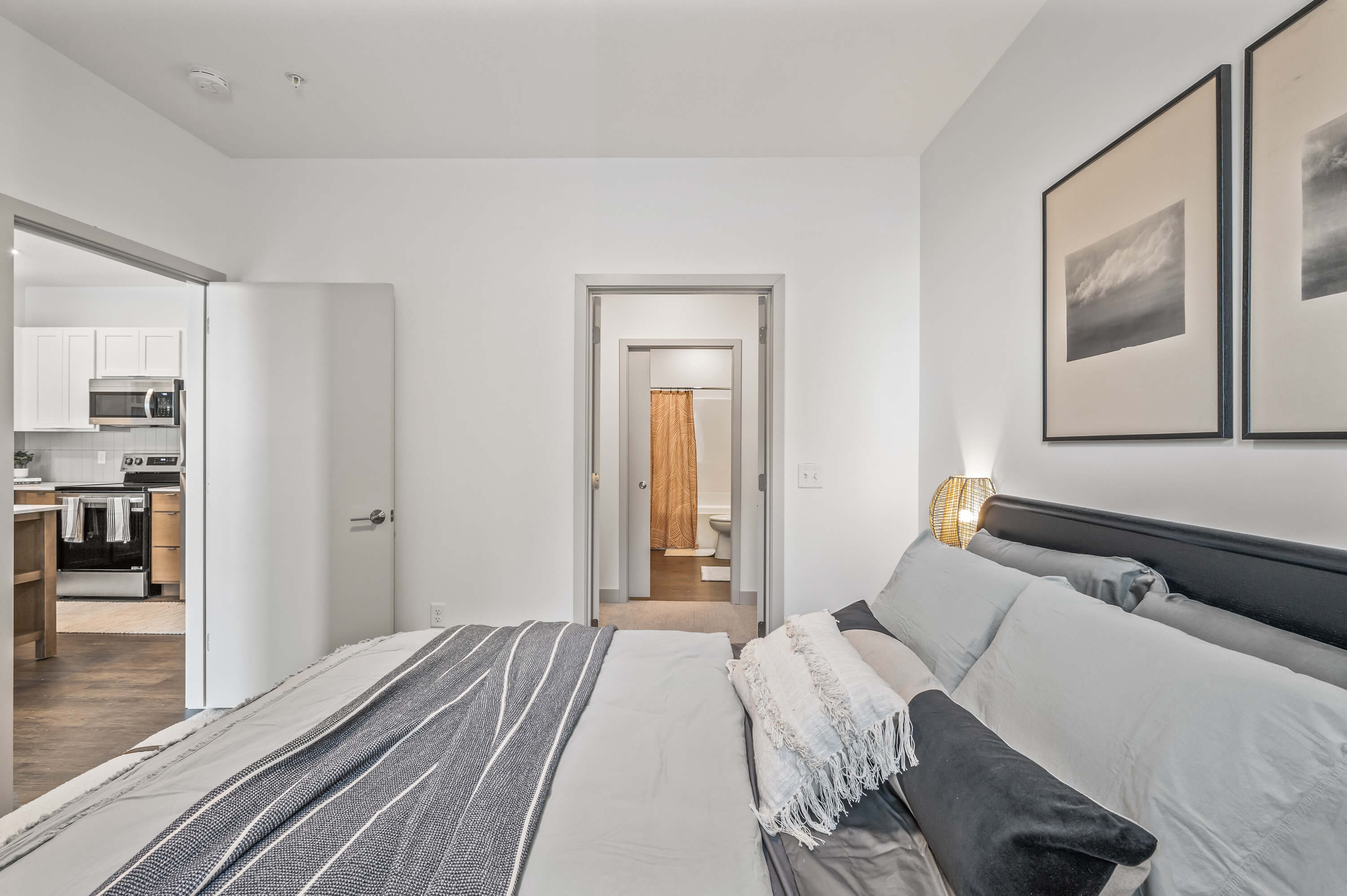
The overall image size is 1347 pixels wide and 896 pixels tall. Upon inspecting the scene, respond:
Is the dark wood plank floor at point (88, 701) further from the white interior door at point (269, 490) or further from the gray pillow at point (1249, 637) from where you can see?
the gray pillow at point (1249, 637)

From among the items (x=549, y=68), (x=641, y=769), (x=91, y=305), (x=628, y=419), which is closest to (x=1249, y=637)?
(x=641, y=769)

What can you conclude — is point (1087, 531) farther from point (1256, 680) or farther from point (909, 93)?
point (909, 93)

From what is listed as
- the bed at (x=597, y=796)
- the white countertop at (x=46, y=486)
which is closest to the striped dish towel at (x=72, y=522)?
the white countertop at (x=46, y=486)

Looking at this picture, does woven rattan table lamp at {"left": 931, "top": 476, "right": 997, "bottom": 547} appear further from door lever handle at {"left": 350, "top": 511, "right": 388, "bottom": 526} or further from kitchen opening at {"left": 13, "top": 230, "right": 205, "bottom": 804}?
kitchen opening at {"left": 13, "top": 230, "right": 205, "bottom": 804}

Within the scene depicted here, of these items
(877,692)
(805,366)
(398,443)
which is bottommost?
(877,692)

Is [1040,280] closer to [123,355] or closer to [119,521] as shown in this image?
[119,521]

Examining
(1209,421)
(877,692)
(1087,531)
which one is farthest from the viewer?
(1087,531)

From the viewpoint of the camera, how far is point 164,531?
4617 millimetres

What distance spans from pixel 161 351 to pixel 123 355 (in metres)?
0.32

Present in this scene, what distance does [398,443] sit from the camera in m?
3.02

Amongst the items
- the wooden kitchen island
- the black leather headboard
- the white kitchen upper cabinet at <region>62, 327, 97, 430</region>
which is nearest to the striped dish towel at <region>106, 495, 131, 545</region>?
the white kitchen upper cabinet at <region>62, 327, 97, 430</region>

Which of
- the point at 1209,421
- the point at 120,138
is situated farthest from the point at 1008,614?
the point at 120,138

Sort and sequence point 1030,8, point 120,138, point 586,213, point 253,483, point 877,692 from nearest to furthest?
1. point 877,692
2. point 1030,8
3. point 120,138
4. point 253,483
5. point 586,213

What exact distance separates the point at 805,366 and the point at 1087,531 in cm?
160
